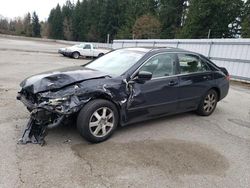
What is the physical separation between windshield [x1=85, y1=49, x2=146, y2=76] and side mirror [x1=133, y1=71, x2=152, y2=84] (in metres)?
0.28

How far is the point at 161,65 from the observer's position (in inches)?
202

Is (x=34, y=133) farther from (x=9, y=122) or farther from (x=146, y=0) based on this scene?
(x=146, y=0)

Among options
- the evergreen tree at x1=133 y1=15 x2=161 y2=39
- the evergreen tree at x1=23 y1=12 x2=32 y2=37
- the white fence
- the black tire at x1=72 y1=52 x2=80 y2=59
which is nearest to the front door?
the white fence

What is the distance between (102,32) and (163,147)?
199 feet

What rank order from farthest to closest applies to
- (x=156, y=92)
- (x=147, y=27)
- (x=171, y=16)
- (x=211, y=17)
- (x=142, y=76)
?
(x=171, y=16), (x=147, y=27), (x=211, y=17), (x=156, y=92), (x=142, y=76)

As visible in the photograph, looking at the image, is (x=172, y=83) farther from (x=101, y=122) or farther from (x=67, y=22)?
(x=67, y=22)

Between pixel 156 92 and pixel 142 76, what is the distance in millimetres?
534

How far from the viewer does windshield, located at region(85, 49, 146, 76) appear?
4801 mm

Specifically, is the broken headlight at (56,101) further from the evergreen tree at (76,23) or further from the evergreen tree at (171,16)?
the evergreen tree at (76,23)

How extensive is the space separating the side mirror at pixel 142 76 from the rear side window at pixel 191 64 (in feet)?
3.73

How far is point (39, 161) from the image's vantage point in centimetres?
352

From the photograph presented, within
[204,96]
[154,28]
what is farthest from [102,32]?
[204,96]

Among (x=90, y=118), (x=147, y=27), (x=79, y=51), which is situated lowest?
(x=79, y=51)

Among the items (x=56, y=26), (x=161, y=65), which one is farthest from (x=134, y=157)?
(x=56, y=26)
